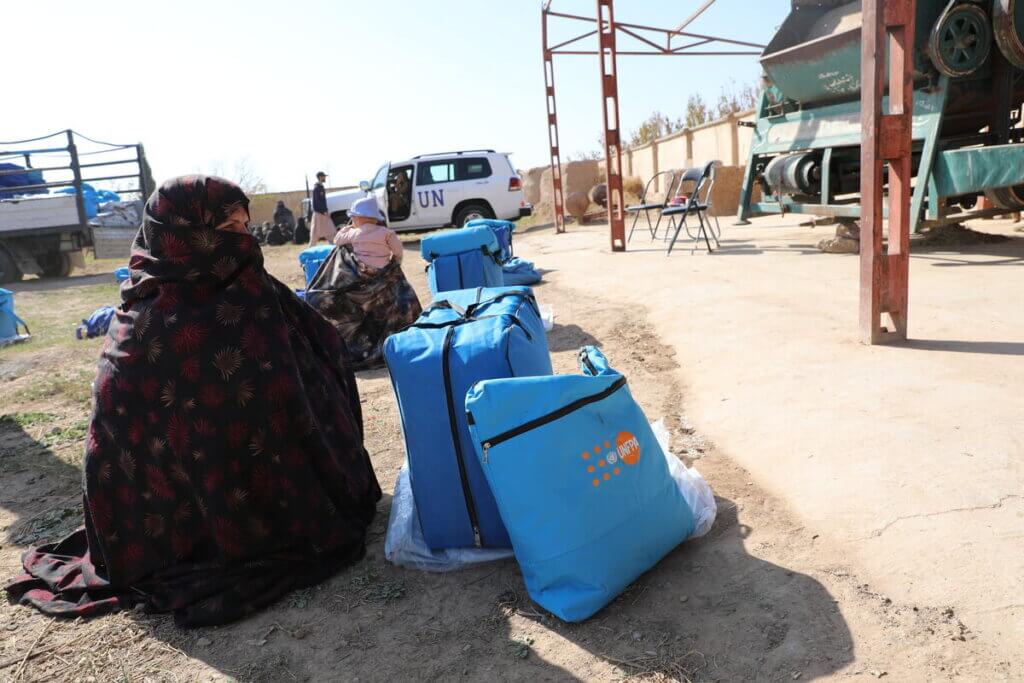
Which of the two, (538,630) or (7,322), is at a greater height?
(7,322)

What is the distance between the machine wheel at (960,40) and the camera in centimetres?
670

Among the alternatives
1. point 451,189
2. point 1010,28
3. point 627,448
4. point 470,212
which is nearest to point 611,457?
point 627,448

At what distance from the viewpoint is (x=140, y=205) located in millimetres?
16000

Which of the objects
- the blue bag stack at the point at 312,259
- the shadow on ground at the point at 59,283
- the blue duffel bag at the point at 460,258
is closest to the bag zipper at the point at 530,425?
the blue duffel bag at the point at 460,258

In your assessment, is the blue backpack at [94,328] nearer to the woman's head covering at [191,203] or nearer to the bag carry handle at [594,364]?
the woman's head covering at [191,203]

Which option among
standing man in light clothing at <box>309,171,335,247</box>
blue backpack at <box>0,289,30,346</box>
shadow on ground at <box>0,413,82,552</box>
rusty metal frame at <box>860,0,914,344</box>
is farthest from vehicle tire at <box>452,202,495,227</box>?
rusty metal frame at <box>860,0,914,344</box>

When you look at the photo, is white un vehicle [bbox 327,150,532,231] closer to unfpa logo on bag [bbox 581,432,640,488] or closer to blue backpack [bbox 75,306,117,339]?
blue backpack [bbox 75,306,117,339]

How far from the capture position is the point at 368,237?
569cm

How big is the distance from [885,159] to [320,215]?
13516mm

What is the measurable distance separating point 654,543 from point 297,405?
1.25 m

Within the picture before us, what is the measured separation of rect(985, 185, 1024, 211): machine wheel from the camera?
6.90 meters

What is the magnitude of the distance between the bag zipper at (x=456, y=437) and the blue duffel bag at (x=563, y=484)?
0.24m

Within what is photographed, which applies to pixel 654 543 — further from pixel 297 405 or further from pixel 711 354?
pixel 711 354

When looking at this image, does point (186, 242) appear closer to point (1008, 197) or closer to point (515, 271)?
point (515, 271)
